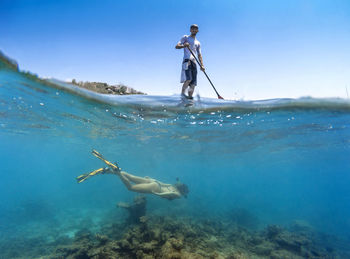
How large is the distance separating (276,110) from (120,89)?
459 inches

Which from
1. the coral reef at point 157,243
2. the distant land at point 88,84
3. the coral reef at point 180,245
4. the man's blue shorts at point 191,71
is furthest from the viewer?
the distant land at point 88,84

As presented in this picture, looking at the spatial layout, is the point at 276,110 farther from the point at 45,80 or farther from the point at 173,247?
the point at 45,80

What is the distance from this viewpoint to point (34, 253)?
10.9 meters

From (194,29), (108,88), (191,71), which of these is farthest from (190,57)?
(108,88)

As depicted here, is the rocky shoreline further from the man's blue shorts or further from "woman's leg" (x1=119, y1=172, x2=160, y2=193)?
"woman's leg" (x1=119, y1=172, x2=160, y2=193)

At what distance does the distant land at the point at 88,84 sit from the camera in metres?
8.09

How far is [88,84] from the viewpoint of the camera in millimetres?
10398

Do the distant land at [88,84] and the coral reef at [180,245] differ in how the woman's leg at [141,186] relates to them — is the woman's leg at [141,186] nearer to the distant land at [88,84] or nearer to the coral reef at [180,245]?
the coral reef at [180,245]

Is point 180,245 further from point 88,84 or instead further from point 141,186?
point 88,84

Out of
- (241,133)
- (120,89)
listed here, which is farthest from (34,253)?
(241,133)

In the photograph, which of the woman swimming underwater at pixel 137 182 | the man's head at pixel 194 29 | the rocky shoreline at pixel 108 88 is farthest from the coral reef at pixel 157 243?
the man's head at pixel 194 29

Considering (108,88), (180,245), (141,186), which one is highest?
(108,88)

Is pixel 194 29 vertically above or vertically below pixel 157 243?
above

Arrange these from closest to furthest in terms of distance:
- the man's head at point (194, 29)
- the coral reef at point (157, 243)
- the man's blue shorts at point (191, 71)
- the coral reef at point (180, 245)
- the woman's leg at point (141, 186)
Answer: the man's head at point (194, 29)
the man's blue shorts at point (191, 71)
the coral reef at point (180, 245)
the coral reef at point (157, 243)
the woman's leg at point (141, 186)
